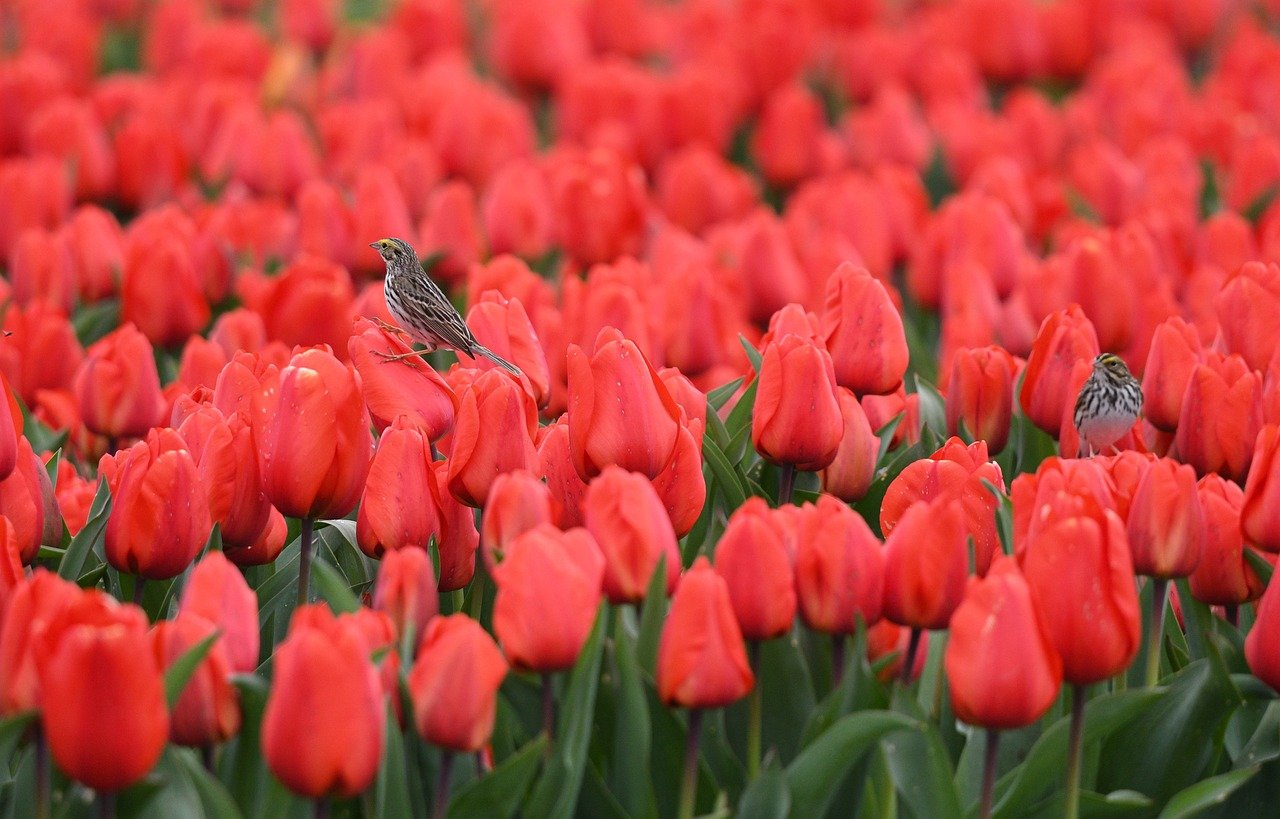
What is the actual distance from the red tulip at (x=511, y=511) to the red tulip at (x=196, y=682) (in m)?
0.41

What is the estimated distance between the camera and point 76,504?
9.71ft

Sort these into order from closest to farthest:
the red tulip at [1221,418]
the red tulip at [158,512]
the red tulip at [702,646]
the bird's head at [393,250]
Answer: the red tulip at [702,646]
the red tulip at [158,512]
the red tulip at [1221,418]
the bird's head at [393,250]

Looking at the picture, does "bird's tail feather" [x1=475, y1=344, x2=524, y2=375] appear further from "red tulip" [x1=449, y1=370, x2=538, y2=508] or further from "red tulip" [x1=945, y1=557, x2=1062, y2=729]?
"red tulip" [x1=945, y1=557, x2=1062, y2=729]

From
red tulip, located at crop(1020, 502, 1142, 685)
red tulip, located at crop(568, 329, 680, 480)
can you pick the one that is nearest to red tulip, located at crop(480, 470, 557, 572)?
red tulip, located at crop(568, 329, 680, 480)

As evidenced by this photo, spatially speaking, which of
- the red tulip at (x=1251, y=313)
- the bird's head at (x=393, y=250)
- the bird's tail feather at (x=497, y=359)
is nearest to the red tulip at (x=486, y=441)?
the bird's tail feather at (x=497, y=359)

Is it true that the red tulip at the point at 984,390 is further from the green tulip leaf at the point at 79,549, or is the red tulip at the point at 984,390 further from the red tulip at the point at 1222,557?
the green tulip leaf at the point at 79,549

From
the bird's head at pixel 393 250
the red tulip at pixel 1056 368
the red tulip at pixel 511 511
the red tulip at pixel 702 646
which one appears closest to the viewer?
the red tulip at pixel 702 646

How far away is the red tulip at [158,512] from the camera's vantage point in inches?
95.1

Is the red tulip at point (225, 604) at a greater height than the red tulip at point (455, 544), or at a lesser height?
greater

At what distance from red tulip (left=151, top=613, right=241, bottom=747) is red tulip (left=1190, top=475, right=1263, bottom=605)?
4.48ft

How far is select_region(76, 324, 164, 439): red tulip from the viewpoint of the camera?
329 centimetres

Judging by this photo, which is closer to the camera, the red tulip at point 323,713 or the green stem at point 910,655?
the red tulip at point 323,713

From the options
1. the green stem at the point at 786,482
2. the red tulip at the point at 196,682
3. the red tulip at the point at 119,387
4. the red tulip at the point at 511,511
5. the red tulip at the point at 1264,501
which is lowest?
the red tulip at the point at 119,387

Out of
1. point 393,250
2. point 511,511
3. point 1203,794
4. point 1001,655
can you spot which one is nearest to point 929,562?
point 1001,655
